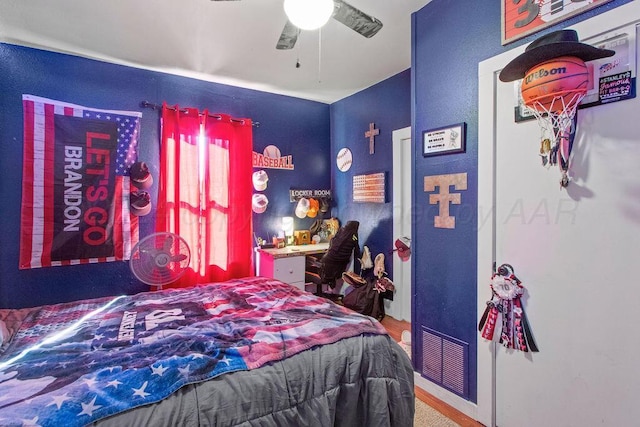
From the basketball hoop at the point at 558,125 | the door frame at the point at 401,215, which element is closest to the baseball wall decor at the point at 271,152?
the door frame at the point at 401,215

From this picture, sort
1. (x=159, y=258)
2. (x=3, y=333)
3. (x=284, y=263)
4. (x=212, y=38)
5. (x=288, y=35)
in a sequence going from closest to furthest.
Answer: (x=3, y=333) < (x=288, y=35) < (x=159, y=258) < (x=212, y=38) < (x=284, y=263)

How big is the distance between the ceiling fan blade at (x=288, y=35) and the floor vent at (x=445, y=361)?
6.84 ft

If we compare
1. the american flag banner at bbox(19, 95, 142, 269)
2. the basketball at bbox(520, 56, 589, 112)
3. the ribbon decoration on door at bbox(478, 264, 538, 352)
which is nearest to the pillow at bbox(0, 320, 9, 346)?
the american flag banner at bbox(19, 95, 142, 269)

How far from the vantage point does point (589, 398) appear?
138 cm

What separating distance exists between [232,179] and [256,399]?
96.4 inches

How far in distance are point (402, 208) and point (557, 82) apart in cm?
206

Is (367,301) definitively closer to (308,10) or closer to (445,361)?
(445,361)

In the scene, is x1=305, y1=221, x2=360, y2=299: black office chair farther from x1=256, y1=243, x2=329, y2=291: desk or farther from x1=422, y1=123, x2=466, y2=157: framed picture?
x1=422, y1=123, x2=466, y2=157: framed picture

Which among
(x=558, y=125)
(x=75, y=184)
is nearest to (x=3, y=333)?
(x=75, y=184)

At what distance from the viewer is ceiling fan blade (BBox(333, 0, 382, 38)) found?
1.63 metres

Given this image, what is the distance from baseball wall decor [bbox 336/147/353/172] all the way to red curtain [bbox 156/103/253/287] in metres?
1.16

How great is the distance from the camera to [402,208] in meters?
3.23

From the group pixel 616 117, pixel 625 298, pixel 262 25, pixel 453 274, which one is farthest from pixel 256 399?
pixel 262 25

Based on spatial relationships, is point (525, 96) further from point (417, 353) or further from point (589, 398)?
point (417, 353)
